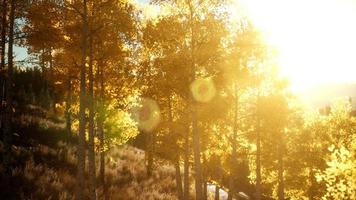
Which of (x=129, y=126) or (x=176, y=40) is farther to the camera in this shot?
(x=129, y=126)

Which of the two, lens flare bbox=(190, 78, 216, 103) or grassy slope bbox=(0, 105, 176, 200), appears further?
grassy slope bbox=(0, 105, 176, 200)

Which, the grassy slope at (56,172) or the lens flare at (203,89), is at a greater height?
the lens flare at (203,89)

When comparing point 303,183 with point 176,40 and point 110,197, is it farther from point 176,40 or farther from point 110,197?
point 176,40

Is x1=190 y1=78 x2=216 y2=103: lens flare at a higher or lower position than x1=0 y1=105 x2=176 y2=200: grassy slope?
higher

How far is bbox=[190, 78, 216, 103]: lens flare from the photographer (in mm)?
15528

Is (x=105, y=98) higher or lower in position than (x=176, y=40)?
lower

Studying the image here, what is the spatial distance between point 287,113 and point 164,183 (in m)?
9.80

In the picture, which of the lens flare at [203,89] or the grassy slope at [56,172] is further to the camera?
the grassy slope at [56,172]

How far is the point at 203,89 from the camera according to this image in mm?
15984

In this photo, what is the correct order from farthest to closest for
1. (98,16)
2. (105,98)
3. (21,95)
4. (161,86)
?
(21,95)
(105,98)
(161,86)
(98,16)

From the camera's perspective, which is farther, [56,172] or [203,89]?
[56,172]

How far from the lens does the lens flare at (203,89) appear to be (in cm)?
1553

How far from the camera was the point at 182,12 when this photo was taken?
48.7 ft

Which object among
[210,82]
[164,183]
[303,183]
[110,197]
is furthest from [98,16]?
[303,183]
